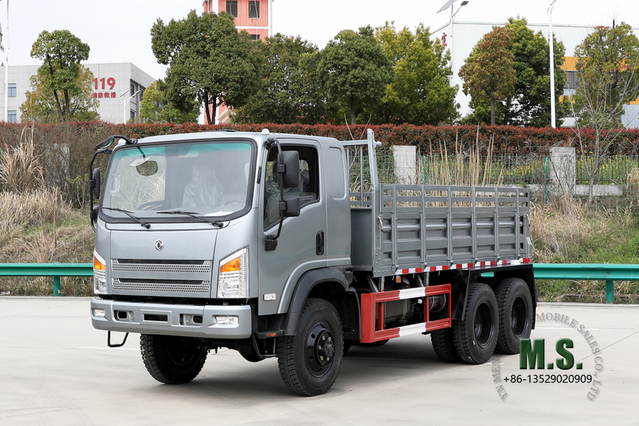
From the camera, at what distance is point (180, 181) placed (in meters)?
6.97

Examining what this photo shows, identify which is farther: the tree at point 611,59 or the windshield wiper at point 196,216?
the tree at point 611,59

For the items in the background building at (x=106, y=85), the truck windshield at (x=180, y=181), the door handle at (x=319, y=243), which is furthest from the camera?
the background building at (x=106, y=85)

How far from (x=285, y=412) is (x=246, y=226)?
65.2 inches

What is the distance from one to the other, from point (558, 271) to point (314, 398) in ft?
28.3

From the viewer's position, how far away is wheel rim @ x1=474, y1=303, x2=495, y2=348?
30.3 ft

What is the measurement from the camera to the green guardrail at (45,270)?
50.3 feet

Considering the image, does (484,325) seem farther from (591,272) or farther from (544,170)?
(544,170)

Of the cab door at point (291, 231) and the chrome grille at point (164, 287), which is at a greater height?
the cab door at point (291, 231)

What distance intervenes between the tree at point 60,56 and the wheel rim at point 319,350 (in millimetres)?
32086

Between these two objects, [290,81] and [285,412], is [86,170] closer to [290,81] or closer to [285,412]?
[285,412]

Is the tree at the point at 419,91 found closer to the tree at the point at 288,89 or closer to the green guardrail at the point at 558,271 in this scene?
the tree at the point at 288,89

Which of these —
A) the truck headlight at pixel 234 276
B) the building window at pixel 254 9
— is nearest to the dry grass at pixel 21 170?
the truck headlight at pixel 234 276

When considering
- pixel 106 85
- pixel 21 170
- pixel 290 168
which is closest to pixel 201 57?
pixel 21 170

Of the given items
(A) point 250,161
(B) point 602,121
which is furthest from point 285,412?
(B) point 602,121
